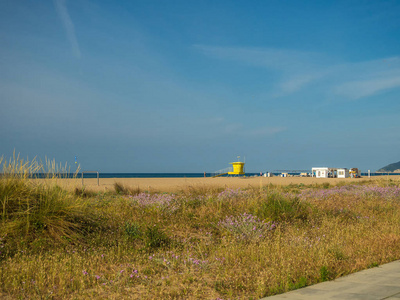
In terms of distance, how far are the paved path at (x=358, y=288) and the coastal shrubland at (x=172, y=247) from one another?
0.73 ft

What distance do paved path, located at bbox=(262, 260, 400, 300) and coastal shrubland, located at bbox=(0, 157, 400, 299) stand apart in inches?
8.8

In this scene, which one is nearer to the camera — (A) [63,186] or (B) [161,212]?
(A) [63,186]

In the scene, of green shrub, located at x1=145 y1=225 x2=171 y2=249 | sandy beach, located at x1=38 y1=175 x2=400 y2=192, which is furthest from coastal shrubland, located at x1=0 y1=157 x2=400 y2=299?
sandy beach, located at x1=38 y1=175 x2=400 y2=192

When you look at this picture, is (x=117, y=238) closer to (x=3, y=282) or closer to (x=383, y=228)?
(x=3, y=282)

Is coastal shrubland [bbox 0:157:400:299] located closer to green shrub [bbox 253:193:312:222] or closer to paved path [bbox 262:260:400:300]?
green shrub [bbox 253:193:312:222]

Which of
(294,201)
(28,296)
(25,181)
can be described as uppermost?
(25,181)

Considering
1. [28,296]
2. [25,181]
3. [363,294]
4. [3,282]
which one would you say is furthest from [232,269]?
[25,181]

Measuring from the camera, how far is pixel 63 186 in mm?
8352

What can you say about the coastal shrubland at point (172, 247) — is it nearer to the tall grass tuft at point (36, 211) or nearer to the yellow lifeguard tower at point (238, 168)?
the tall grass tuft at point (36, 211)

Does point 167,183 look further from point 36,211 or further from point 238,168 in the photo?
point 238,168

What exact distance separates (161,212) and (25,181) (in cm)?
340

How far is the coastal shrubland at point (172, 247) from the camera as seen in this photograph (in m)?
4.92

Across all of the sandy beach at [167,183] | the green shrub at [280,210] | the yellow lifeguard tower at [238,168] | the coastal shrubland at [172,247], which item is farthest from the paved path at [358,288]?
the yellow lifeguard tower at [238,168]

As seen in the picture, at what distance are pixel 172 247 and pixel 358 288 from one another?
3.40 metres
